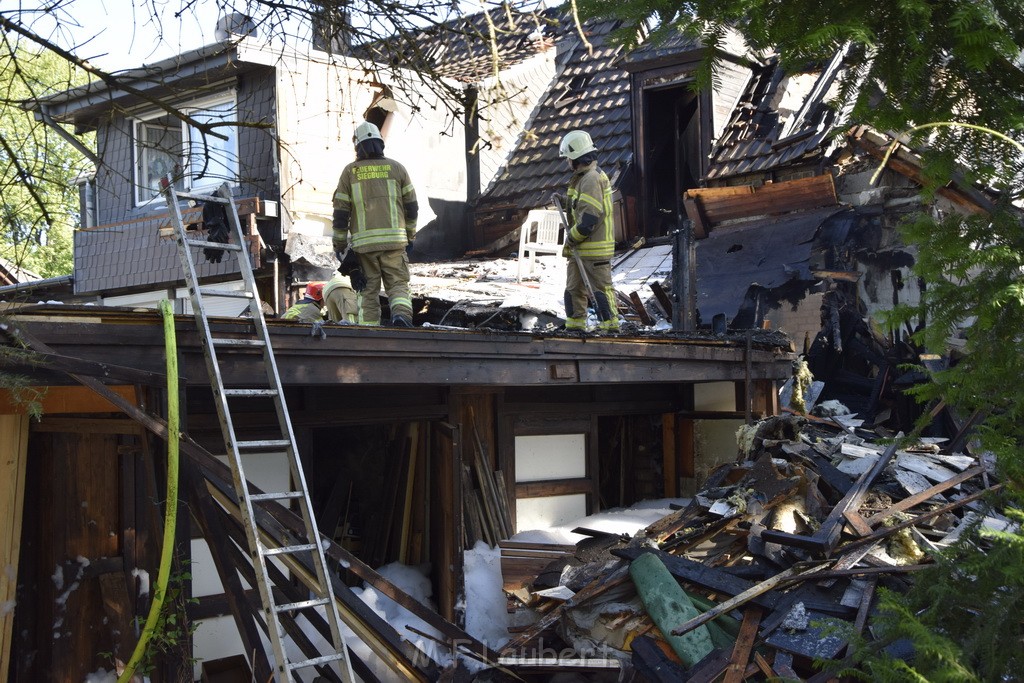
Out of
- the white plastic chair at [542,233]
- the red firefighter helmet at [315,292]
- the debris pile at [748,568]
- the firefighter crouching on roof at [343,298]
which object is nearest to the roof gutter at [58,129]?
the firefighter crouching on roof at [343,298]

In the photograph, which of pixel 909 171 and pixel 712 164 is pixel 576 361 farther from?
pixel 712 164

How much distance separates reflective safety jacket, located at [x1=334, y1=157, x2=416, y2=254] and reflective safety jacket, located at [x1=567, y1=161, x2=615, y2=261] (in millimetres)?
1481

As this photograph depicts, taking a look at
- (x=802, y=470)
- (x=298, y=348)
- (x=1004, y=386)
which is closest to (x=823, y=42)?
(x=1004, y=386)

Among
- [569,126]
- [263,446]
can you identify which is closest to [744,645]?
[263,446]

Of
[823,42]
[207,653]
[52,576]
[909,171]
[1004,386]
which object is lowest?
[207,653]

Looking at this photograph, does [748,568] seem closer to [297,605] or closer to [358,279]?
[297,605]

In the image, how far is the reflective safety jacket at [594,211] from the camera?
839 centimetres

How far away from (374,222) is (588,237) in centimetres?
189

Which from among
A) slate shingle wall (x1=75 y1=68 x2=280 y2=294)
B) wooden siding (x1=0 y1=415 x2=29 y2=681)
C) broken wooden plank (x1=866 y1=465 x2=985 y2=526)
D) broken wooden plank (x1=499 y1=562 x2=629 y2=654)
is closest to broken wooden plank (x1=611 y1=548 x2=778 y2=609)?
broken wooden plank (x1=499 y1=562 x2=629 y2=654)

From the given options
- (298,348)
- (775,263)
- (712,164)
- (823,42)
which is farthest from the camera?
(712,164)

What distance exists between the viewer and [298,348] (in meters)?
5.78

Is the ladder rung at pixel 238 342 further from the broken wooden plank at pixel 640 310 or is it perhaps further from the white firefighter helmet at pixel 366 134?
the broken wooden plank at pixel 640 310

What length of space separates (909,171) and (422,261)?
7197mm

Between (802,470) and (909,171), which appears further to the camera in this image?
(909,171)
